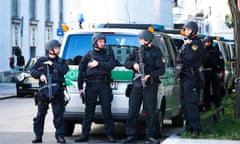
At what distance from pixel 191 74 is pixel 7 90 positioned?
59.7 ft

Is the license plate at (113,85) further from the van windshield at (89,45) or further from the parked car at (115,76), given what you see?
the van windshield at (89,45)

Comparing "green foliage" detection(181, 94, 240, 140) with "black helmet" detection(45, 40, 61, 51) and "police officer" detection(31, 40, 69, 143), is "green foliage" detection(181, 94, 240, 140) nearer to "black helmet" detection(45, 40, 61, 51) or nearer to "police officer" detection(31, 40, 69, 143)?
"police officer" detection(31, 40, 69, 143)

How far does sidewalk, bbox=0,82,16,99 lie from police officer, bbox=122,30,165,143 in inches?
549

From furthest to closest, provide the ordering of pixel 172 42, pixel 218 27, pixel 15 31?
1. pixel 218 27
2. pixel 15 31
3. pixel 172 42

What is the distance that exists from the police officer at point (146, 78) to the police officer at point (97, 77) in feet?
1.20

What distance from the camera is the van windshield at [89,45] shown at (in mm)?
11102

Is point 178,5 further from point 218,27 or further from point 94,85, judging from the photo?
point 94,85

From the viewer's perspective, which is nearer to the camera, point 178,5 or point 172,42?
point 172,42

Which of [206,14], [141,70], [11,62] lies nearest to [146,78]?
[141,70]

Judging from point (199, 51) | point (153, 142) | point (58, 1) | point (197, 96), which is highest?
point (58, 1)

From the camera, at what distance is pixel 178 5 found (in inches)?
3002

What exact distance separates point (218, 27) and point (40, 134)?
77.0 m

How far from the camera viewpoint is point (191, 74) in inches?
417

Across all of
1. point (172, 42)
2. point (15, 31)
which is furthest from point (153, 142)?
point (15, 31)
